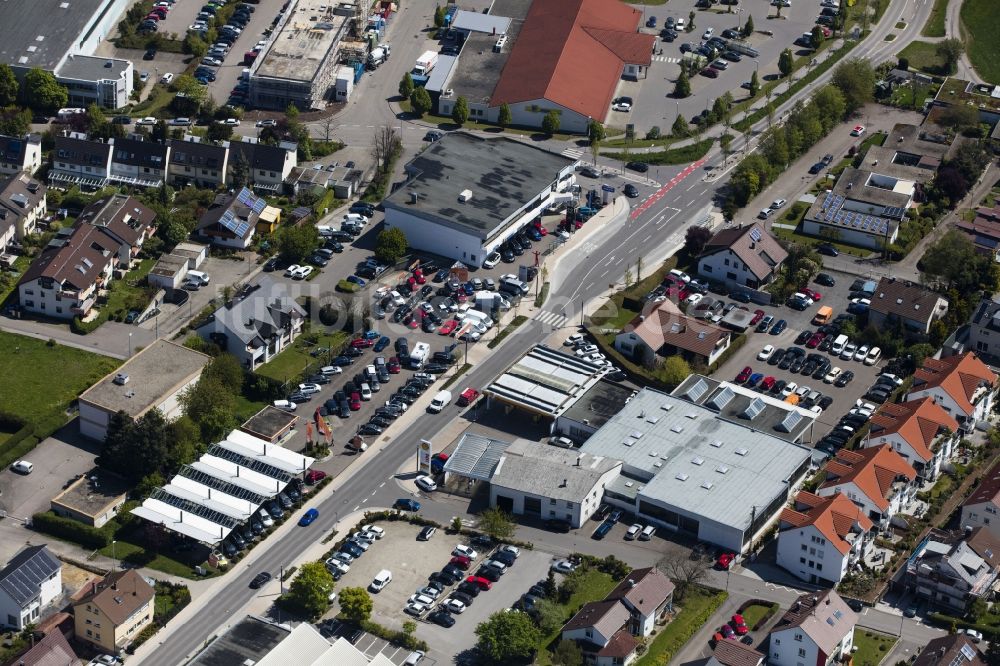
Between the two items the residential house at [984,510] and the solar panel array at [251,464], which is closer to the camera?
the residential house at [984,510]

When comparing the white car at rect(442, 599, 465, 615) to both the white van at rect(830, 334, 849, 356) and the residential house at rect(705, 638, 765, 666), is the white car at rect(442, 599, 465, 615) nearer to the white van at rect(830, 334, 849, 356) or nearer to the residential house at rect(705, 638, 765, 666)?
the residential house at rect(705, 638, 765, 666)

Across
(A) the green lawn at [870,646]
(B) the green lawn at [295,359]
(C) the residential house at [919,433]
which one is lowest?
(A) the green lawn at [870,646]

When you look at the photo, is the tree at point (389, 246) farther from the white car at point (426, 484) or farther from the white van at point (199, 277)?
the white car at point (426, 484)

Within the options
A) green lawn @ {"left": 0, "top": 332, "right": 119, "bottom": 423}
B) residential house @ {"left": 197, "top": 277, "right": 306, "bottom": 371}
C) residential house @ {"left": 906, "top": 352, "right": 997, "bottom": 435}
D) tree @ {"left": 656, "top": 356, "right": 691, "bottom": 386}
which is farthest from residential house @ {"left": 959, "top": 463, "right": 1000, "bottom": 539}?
green lawn @ {"left": 0, "top": 332, "right": 119, "bottom": 423}

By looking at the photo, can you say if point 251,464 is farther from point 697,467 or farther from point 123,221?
point 123,221

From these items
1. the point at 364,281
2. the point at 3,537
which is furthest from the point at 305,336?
the point at 3,537

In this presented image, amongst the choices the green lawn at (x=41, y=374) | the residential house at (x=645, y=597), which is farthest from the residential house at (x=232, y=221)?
the residential house at (x=645, y=597)

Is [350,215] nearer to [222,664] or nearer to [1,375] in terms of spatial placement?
[1,375]
